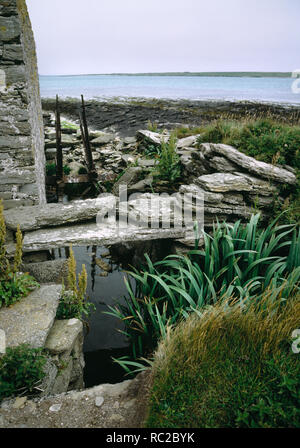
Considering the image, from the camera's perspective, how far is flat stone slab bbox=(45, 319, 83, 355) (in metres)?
2.86

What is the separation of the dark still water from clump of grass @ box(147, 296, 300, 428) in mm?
1571

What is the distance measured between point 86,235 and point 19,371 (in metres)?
2.30

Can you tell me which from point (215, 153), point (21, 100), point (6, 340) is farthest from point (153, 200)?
point (6, 340)

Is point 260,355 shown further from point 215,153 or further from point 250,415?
point 215,153

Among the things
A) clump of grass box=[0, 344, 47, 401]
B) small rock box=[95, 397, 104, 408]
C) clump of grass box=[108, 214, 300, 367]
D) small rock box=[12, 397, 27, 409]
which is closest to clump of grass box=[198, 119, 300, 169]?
clump of grass box=[108, 214, 300, 367]

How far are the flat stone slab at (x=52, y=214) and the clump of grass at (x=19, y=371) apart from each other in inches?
89.6

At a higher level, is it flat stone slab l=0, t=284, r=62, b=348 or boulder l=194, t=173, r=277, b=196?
boulder l=194, t=173, r=277, b=196

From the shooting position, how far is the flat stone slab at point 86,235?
4.21 m

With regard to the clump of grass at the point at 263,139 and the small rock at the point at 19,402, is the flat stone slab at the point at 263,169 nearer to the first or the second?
the clump of grass at the point at 263,139

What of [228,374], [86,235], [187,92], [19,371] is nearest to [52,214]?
[86,235]

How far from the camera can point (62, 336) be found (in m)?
2.98

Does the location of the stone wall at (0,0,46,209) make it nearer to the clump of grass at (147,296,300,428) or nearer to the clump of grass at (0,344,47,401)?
the clump of grass at (0,344,47,401)
